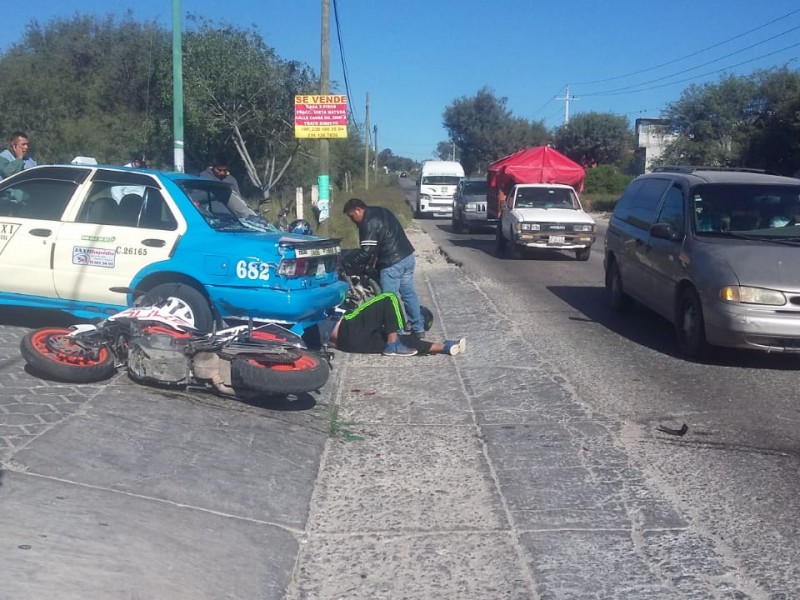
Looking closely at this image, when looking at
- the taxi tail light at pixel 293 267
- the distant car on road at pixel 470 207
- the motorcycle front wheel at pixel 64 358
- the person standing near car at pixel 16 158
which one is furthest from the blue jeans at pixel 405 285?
the distant car on road at pixel 470 207

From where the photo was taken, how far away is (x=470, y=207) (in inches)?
1206

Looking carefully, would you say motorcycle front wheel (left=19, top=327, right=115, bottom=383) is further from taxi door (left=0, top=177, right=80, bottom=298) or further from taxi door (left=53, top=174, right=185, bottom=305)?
taxi door (left=0, top=177, right=80, bottom=298)

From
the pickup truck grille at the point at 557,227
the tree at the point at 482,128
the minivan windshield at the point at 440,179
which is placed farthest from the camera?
the tree at the point at 482,128

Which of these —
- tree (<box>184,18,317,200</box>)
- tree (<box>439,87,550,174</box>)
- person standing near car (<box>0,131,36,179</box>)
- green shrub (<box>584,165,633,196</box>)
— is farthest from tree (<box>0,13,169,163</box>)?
tree (<box>439,87,550,174</box>)

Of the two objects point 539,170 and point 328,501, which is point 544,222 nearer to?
point 539,170

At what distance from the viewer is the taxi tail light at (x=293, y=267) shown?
7742mm

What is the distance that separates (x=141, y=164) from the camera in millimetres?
13523

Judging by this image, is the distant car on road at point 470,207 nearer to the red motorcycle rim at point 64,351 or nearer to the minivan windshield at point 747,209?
the minivan windshield at point 747,209

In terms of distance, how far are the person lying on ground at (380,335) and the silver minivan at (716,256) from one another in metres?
2.29

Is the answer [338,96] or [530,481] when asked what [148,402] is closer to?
[530,481]

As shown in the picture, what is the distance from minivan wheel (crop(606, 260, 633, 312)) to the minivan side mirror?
1.99 metres

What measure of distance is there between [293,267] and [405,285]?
2.01 metres

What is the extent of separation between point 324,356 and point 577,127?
6627 cm

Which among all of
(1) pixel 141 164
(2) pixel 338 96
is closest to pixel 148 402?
(1) pixel 141 164
